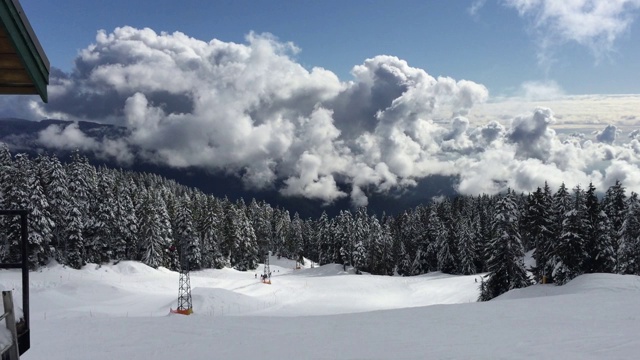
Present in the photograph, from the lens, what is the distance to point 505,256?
41062mm

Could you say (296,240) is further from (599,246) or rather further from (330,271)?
(599,246)

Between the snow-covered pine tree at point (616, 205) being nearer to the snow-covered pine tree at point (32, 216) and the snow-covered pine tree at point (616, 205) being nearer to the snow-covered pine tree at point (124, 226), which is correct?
the snow-covered pine tree at point (124, 226)

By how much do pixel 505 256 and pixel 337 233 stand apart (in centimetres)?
5824

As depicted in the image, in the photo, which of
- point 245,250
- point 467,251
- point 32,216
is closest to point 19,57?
point 32,216

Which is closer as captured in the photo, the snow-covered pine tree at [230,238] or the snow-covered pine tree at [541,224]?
the snow-covered pine tree at [541,224]

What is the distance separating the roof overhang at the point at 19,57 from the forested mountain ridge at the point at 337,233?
3912 cm

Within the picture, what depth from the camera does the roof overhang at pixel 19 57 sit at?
430 cm

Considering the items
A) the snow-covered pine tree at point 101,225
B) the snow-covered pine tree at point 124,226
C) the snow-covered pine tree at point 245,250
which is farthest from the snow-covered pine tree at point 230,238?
the snow-covered pine tree at point 101,225

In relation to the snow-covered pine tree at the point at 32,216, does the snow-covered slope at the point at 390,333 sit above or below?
below

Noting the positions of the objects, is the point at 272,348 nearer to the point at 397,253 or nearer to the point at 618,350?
the point at 618,350

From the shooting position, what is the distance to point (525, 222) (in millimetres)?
46281

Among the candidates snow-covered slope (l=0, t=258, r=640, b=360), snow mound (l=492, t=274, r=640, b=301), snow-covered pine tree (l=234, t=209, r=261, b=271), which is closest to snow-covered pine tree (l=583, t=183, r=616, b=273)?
snow mound (l=492, t=274, r=640, b=301)

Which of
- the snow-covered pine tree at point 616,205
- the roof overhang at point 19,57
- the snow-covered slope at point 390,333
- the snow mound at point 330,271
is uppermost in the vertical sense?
the roof overhang at point 19,57

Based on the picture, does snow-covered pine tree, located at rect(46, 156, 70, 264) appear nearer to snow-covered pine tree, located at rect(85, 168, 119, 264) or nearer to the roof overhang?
→ snow-covered pine tree, located at rect(85, 168, 119, 264)
